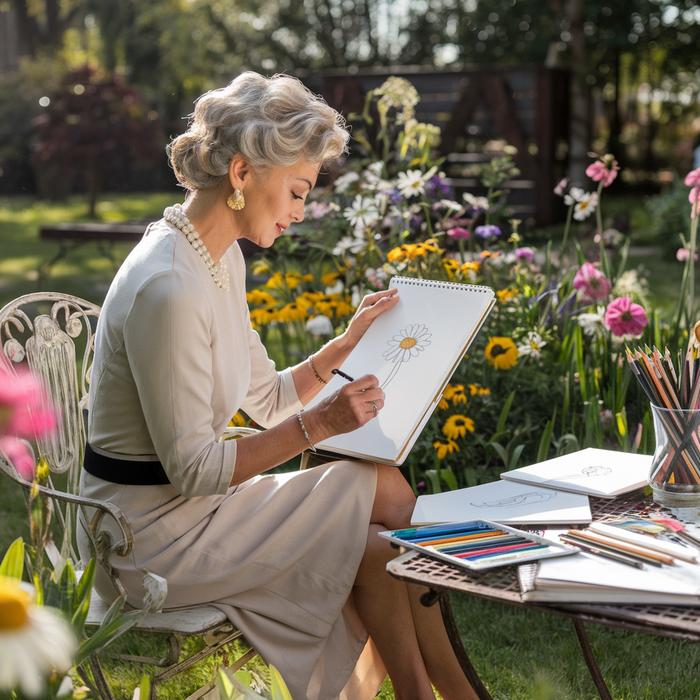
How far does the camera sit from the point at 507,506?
178cm

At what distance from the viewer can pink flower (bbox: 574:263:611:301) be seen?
3.22 meters

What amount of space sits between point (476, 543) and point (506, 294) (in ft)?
5.95

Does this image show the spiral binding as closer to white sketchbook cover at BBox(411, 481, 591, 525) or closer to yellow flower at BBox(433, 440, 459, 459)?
white sketchbook cover at BBox(411, 481, 591, 525)

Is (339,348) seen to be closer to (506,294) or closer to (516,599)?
(516,599)

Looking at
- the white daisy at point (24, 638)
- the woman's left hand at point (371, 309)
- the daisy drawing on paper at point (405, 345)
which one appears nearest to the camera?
the white daisy at point (24, 638)

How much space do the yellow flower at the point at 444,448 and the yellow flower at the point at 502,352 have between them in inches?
10.3

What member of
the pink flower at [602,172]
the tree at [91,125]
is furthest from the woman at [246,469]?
the tree at [91,125]

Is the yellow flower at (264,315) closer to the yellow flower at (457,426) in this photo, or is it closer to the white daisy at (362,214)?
the white daisy at (362,214)

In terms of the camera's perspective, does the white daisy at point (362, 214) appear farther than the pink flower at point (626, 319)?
Yes

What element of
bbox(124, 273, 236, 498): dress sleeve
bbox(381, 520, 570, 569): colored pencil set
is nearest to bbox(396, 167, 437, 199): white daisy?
bbox(124, 273, 236, 498): dress sleeve

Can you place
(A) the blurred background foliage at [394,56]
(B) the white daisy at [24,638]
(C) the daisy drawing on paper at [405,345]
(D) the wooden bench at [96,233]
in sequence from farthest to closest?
(A) the blurred background foliage at [394,56] → (D) the wooden bench at [96,233] → (C) the daisy drawing on paper at [405,345] → (B) the white daisy at [24,638]

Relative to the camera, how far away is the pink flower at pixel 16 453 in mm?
1863

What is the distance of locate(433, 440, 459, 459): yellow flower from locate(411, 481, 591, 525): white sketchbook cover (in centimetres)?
102

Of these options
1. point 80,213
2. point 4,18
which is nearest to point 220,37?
point 80,213
